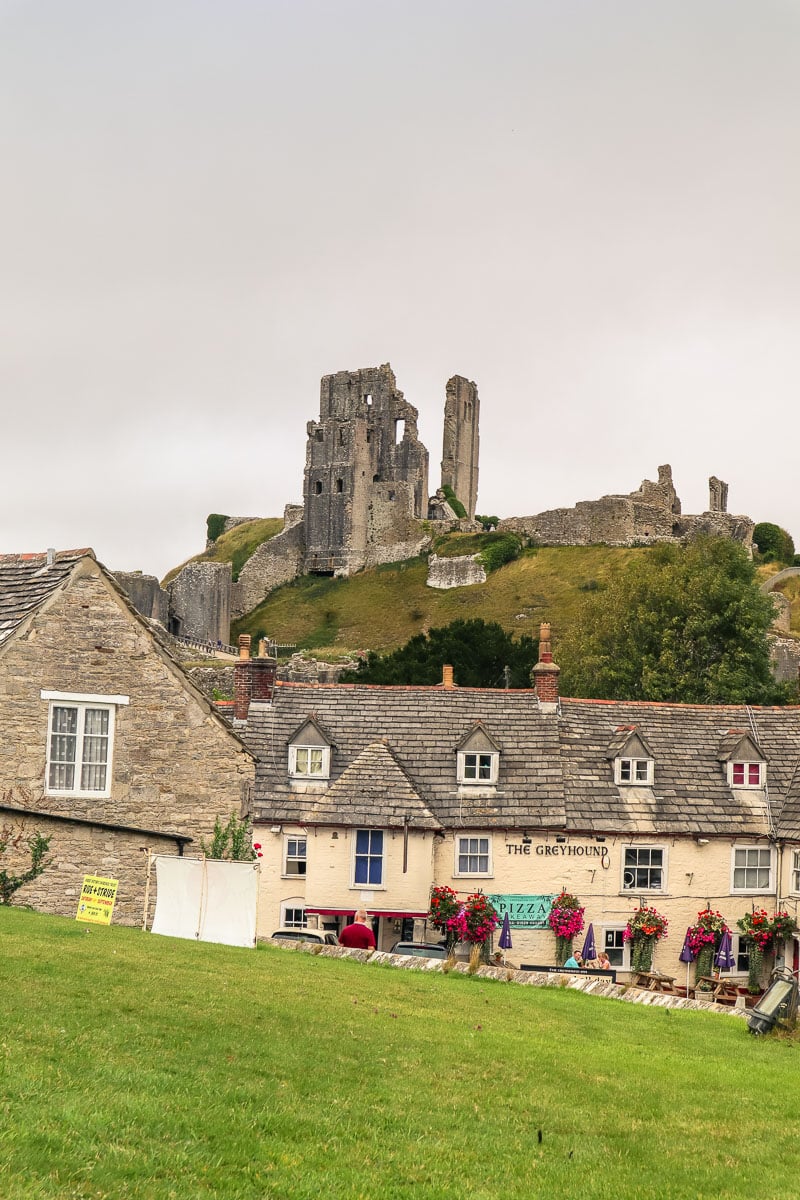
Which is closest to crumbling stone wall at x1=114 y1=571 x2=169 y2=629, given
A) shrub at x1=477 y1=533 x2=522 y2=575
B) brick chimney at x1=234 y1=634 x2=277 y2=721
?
shrub at x1=477 y1=533 x2=522 y2=575

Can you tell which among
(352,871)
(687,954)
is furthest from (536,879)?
(352,871)

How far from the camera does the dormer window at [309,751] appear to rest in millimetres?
36250

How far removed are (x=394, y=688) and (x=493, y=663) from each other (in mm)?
25169

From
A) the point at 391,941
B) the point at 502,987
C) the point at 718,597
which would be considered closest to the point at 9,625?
the point at 502,987

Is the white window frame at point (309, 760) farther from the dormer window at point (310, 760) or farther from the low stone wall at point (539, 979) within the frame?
the low stone wall at point (539, 979)

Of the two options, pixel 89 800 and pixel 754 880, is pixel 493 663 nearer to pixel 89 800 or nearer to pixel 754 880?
pixel 754 880

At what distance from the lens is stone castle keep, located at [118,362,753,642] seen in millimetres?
101312

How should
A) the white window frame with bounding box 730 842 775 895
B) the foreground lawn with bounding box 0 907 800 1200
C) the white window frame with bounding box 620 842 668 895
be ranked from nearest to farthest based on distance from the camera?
the foreground lawn with bounding box 0 907 800 1200, the white window frame with bounding box 620 842 668 895, the white window frame with bounding box 730 842 775 895

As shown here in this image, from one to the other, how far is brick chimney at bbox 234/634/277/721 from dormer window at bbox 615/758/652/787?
10.2m

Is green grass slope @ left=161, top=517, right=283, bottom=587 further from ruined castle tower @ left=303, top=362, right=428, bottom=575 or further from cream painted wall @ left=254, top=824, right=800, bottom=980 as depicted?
cream painted wall @ left=254, top=824, right=800, bottom=980

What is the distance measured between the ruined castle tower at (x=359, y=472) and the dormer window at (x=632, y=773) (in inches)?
3074

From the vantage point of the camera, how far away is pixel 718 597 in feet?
191

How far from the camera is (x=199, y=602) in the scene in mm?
104375

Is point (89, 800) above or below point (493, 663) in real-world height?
below
